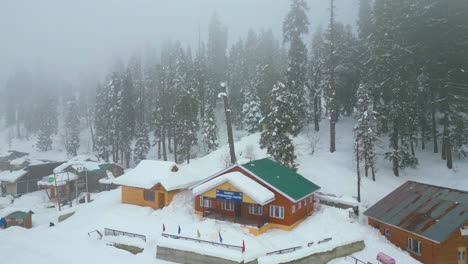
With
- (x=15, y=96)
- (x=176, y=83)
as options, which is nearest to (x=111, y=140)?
(x=176, y=83)

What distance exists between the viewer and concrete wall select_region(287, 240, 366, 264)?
21.3 m

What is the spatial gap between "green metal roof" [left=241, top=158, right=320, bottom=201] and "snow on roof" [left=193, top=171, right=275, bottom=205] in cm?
79

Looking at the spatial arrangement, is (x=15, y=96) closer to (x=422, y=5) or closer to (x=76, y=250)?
(x=76, y=250)

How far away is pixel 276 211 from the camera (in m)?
27.1

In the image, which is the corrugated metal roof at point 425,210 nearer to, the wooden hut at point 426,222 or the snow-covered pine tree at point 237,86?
the wooden hut at point 426,222

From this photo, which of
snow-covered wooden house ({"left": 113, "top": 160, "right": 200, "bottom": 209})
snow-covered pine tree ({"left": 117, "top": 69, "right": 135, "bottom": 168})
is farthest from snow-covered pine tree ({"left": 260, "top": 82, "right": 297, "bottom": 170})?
snow-covered pine tree ({"left": 117, "top": 69, "right": 135, "bottom": 168})

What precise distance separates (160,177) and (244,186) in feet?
31.3

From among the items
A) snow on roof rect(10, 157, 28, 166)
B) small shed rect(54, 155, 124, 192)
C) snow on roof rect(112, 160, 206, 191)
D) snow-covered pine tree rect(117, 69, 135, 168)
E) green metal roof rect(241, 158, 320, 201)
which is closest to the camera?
green metal roof rect(241, 158, 320, 201)

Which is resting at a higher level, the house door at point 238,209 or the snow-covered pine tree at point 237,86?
the snow-covered pine tree at point 237,86

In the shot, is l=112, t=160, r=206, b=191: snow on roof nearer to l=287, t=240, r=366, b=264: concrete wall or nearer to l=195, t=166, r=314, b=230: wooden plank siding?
l=195, t=166, r=314, b=230: wooden plank siding

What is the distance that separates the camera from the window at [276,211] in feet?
88.0

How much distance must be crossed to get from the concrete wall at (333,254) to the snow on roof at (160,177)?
14.5 metres

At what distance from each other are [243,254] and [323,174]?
699 inches

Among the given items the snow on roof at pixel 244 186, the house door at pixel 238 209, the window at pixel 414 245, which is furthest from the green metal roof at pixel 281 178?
the window at pixel 414 245
